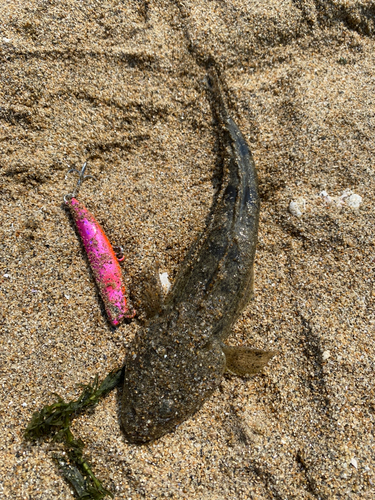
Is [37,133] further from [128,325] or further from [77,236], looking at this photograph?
[128,325]

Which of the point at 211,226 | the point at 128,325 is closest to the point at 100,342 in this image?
the point at 128,325

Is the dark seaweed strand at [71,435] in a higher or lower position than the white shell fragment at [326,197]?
lower

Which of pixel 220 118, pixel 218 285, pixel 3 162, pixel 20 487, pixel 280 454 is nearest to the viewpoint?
pixel 20 487

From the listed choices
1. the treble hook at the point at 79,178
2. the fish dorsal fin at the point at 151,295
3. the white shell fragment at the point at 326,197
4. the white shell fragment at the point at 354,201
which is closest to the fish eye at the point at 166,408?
the fish dorsal fin at the point at 151,295

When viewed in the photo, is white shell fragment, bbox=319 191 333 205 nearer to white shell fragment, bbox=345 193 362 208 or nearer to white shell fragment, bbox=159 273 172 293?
white shell fragment, bbox=345 193 362 208

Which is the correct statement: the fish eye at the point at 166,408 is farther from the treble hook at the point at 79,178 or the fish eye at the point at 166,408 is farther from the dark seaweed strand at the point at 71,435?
the treble hook at the point at 79,178

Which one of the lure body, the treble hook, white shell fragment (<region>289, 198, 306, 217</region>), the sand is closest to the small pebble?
the sand
